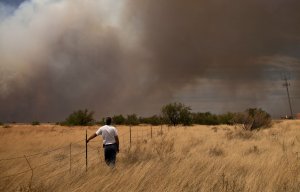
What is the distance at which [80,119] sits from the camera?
74.6 meters

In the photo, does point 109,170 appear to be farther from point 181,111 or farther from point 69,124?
point 69,124

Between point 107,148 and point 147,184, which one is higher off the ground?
point 107,148

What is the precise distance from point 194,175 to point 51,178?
3783mm

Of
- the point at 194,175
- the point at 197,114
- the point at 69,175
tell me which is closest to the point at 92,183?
the point at 69,175

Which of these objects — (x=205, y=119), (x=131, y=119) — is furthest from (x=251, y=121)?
(x=131, y=119)

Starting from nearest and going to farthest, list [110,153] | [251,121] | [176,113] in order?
1. [110,153]
2. [251,121]
3. [176,113]

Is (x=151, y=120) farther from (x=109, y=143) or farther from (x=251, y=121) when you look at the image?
(x=109, y=143)

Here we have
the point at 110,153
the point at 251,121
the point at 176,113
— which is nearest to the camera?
the point at 110,153

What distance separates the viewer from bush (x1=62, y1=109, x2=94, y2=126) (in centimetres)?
7444

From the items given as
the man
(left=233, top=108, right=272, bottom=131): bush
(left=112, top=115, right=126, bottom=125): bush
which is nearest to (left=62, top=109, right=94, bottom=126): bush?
(left=112, top=115, right=126, bottom=125): bush

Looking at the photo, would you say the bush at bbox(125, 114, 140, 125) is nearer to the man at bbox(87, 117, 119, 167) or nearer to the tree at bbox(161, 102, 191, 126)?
the tree at bbox(161, 102, 191, 126)

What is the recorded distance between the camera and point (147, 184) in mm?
7492

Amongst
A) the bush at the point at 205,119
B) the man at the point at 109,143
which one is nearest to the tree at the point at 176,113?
the bush at the point at 205,119

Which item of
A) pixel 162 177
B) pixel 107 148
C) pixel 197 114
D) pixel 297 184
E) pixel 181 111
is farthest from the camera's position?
pixel 197 114
